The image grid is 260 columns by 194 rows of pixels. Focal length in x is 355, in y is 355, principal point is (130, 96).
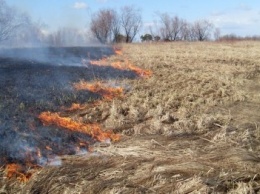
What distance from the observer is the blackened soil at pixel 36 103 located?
555 centimetres

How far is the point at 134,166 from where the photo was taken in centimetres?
511

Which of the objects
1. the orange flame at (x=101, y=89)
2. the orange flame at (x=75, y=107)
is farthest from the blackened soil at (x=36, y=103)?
the orange flame at (x=101, y=89)

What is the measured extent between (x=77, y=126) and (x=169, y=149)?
6.66 ft

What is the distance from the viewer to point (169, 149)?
18.7 ft

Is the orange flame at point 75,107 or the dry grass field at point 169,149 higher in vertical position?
the orange flame at point 75,107

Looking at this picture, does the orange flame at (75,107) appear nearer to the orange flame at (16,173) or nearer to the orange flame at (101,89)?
the orange flame at (101,89)

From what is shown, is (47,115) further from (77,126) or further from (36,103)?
(36,103)

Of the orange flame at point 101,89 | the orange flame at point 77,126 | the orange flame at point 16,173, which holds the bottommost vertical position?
the orange flame at point 16,173

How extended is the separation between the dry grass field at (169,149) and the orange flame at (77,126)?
25cm

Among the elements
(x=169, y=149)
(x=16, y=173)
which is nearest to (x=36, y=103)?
(x=16, y=173)

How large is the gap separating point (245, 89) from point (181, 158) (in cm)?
589

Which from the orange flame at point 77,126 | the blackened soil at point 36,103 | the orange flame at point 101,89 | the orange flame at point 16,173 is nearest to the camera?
the orange flame at point 16,173

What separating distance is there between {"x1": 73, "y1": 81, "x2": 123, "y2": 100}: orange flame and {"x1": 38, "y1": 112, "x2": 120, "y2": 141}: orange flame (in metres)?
2.21

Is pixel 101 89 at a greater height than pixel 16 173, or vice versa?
pixel 101 89
